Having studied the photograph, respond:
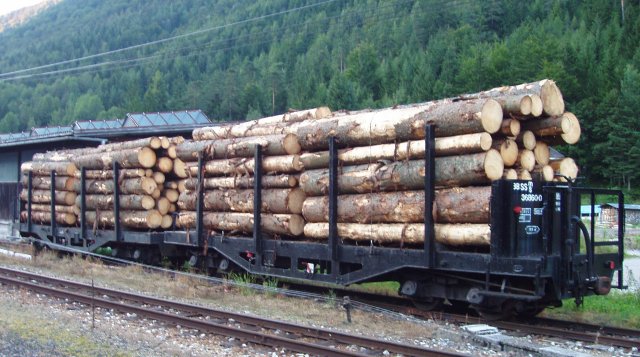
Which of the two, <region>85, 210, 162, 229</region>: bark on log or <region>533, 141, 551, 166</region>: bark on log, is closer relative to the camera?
<region>533, 141, 551, 166</region>: bark on log

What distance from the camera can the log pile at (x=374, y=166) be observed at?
9.91 meters

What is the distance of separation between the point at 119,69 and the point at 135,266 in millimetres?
129956

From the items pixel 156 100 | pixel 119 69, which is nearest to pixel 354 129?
pixel 156 100

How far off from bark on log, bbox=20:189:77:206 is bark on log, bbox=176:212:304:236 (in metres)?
5.16

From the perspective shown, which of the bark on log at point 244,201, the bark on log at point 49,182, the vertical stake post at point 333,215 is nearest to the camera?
the vertical stake post at point 333,215

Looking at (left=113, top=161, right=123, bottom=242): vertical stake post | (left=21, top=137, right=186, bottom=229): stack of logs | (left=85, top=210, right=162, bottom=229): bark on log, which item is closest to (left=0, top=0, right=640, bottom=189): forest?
(left=21, top=137, right=186, bottom=229): stack of logs

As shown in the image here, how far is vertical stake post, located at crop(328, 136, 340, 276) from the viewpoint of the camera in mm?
11641

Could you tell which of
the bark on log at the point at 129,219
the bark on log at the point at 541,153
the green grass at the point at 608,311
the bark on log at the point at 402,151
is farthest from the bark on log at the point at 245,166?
the green grass at the point at 608,311

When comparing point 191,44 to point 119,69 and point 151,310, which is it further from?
point 151,310

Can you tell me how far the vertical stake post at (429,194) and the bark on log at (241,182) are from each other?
3444 mm

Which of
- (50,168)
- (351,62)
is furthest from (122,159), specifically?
(351,62)

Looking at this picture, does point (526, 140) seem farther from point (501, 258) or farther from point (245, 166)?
point (245, 166)

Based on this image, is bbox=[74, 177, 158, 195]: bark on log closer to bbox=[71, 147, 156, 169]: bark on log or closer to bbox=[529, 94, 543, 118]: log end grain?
bbox=[71, 147, 156, 169]: bark on log

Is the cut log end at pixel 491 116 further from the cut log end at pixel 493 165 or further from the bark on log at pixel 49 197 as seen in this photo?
the bark on log at pixel 49 197
